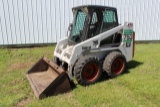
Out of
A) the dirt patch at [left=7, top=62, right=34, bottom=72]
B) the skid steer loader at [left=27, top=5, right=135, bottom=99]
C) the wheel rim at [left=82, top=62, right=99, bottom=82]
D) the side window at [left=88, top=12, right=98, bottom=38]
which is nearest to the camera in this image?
the skid steer loader at [left=27, top=5, right=135, bottom=99]

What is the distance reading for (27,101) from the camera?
4.06 metres

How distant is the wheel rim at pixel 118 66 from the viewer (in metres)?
5.09

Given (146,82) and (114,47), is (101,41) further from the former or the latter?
(146,82)

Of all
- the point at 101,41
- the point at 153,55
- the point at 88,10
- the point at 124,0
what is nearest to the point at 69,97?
the point at 101,41

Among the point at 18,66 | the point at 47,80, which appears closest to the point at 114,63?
the point at 47,80

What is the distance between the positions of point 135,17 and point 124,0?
86 centimetres

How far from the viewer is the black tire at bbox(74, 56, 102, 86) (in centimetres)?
443

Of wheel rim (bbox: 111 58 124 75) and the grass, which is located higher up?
wheel rim (bbox: 111 58 124 75)

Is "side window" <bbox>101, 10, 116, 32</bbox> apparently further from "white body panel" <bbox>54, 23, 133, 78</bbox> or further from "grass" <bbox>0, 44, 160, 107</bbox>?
"grass" <bbox>0, 44, 160, 107</bbox>

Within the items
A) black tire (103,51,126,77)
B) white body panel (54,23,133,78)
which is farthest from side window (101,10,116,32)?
black tire (103,51,126,77)

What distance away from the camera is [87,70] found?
15.2 feet

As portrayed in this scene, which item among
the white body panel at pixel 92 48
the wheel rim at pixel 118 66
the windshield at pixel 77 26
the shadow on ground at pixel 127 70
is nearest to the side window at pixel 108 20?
the white body panel at pixel 92 48

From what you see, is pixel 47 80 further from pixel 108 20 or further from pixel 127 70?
pixel 127 70

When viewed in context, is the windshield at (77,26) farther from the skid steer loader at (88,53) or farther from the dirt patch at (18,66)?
the dirt patch at (18,66)
